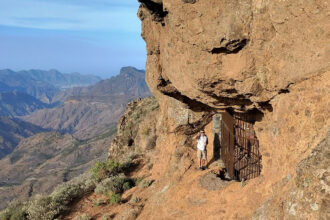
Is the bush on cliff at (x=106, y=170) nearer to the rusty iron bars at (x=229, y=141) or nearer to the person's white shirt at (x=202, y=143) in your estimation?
→ the person's white shirt at (x=202, y=143)

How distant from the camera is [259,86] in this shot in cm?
733

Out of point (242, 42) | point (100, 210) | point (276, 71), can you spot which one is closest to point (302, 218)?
point (276, 71)

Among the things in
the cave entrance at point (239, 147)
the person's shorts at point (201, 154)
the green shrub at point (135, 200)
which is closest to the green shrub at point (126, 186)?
the green shrub at point (135, 200)

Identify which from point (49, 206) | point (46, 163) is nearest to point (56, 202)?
point (49, 206)

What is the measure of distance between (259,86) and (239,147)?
16.0 ft

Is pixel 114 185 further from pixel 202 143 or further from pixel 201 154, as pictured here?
pixel 202 143

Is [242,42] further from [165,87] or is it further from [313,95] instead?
[165,87]

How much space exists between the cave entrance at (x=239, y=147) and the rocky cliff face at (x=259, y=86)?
139 cm

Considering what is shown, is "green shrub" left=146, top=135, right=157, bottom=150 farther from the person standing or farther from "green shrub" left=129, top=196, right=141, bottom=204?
the person standing

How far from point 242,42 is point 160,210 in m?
6.56

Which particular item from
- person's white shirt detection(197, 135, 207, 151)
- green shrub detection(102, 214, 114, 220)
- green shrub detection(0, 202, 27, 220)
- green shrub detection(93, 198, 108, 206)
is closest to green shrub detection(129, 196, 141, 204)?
green shrub detection(102, 214, 114, 220)

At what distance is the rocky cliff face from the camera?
16.9ft

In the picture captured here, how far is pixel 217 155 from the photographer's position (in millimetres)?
12125

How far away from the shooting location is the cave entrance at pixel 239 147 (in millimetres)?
10732
